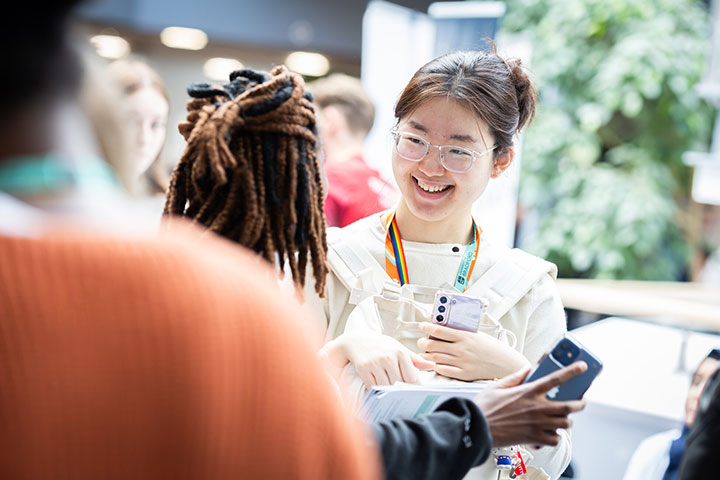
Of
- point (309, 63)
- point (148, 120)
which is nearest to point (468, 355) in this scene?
point (148, 120)

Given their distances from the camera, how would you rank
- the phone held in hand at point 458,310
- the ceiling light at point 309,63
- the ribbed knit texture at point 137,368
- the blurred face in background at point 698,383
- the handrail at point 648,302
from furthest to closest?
the ceiling light at point 309,63
the handrail at point 648,302
the phone held in hand at point 458,310
the blurred face in background at point 698,383
the ribbed knit texture at point 137,368

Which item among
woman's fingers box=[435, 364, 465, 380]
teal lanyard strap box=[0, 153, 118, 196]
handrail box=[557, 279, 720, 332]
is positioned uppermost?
teal lanyard strap box=[0, 153, 118, 196]

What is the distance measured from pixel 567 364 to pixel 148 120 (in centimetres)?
202

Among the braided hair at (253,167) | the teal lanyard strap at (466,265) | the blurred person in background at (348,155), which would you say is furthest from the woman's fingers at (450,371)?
the blurred person in background at (348,155)

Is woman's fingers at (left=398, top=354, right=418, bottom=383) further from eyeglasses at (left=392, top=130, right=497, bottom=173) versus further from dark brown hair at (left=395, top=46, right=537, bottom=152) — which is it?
dark brown hair at (left=395, top=46, right=537, bottom=152)

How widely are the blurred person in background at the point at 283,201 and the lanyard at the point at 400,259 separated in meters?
0.47

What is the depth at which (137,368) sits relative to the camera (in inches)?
23.7

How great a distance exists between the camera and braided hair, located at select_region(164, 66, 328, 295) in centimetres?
109

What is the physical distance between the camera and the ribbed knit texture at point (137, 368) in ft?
1.93

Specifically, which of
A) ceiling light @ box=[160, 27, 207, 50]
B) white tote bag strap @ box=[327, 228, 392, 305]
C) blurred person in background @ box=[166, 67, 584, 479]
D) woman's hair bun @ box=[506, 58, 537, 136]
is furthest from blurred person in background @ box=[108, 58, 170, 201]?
ceiling light @ box=[160, 27, 207, 50]

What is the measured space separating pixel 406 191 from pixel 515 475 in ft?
2.26

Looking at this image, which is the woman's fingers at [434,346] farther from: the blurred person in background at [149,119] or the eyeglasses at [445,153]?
the blurred person in background at [149,119]

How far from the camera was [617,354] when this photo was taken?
3.23 metres

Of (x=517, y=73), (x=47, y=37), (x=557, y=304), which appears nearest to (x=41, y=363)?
(x=47, y=37)
